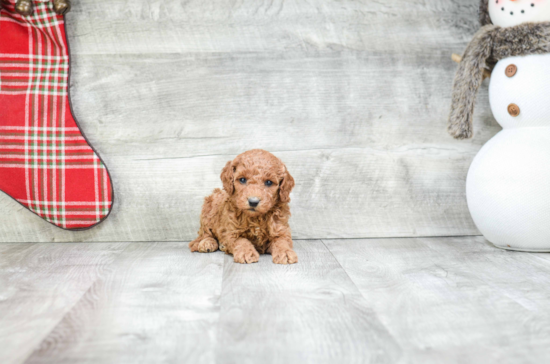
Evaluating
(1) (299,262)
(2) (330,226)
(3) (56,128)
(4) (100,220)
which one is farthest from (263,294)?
(3) (56,128)

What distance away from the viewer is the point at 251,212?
1397mm

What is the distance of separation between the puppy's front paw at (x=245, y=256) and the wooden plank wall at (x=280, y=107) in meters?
0.40

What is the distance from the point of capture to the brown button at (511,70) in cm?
151

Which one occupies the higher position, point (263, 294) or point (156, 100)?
point (156, 100)

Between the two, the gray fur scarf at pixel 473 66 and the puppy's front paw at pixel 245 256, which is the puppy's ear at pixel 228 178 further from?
the gray fur scarf at pixel 473 66

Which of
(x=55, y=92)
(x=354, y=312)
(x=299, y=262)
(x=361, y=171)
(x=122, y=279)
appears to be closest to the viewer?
(x=354, y=312)

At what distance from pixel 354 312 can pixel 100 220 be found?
1.12 metres

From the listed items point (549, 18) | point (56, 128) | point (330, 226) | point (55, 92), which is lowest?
point (330, 226)

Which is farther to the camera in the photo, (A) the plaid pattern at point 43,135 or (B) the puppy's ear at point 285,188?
(A) the plaid pattern at point 43,135

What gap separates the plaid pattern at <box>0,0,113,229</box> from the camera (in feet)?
5.51

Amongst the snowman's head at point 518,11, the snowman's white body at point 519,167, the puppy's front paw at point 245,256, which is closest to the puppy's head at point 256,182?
the puppy's front paw at point 245,256

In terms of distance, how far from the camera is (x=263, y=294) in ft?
3.62

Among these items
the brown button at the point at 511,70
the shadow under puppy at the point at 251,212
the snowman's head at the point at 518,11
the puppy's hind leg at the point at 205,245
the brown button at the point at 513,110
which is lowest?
the puppy's hind leg at the point at 205,245

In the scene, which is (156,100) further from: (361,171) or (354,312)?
(354,312)
